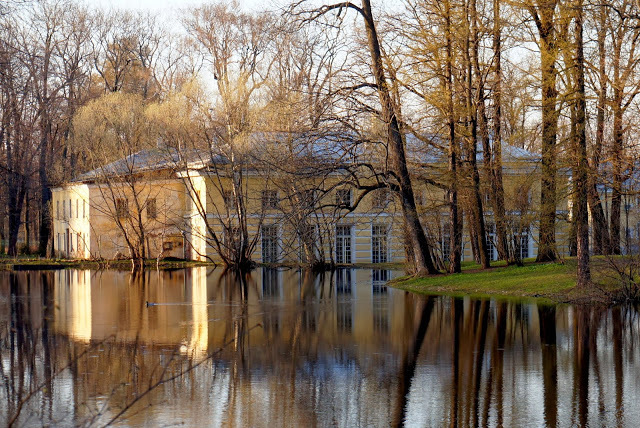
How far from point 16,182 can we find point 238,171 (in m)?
23.2

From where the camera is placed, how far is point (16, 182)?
6303 centimetres

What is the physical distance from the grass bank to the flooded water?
1.56 m

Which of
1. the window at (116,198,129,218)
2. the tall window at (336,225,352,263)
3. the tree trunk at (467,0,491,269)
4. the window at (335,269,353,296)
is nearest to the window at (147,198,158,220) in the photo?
the window at (116,198,129,218)

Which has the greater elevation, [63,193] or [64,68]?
[64,68]

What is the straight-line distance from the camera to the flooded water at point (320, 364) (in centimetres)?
1044

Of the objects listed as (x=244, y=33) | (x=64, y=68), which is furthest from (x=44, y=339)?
(x=64, y=68)

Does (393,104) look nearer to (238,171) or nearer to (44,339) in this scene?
(44,339)

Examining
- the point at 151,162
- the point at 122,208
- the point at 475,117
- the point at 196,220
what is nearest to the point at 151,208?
the point at 196,220

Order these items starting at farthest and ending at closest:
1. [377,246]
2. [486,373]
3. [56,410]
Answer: [377,246] < [486,373] < [56,410]

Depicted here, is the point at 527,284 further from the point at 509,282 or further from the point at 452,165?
the point at 452,165

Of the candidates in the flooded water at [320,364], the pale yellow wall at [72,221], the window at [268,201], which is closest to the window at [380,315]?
the flooded water at [320,364]

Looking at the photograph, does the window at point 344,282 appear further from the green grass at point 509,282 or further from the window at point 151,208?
the window at point 151,208

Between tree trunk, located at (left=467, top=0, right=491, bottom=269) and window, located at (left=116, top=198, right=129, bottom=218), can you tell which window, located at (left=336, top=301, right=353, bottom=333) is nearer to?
tree trunk, located at (left=467, top=0, right=491, bottom=269)

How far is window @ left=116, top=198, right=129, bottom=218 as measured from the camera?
166 feet
